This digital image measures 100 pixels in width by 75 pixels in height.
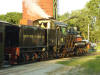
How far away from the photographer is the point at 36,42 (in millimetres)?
15672

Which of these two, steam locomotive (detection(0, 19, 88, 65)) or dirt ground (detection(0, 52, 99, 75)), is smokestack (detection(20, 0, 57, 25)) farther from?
dirt ground (detection(0, 52, 99, 75))

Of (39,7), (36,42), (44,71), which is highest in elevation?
(39,7)

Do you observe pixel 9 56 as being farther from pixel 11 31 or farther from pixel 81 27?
pixel 81 27

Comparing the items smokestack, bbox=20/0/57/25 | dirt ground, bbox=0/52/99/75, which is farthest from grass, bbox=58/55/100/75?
smokestack, bbox=20/0/57/25

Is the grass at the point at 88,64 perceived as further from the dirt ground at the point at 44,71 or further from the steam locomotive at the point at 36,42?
the steam locomotive at the point at 36,42

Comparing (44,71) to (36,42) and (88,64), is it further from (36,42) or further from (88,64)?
(36,42)

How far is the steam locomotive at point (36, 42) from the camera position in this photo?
13258 mm

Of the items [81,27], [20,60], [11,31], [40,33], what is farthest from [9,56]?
[81,27]

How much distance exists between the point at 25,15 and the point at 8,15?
34.2 metres

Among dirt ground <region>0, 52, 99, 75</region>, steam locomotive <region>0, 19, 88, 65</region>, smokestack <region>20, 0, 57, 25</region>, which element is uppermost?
smokestack <region>20, 0, 57, 25</region>

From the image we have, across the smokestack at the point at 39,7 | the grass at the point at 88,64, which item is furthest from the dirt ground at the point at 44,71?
the smokestack at the point at 39,7

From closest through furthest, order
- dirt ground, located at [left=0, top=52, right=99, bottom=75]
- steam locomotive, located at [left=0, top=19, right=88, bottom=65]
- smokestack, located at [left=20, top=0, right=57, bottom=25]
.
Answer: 1. dirt ground, located at [left=0, top=52, right=99, bottom=75]
2. steam locomotive, located at [left=0, top=19, right=88, bottom=65]
3. smokestack, located at [left=20, top=0, right=57, bottom=25]

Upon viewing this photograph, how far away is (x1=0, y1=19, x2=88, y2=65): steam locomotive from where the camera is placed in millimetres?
13258

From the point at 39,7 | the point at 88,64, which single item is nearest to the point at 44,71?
the point at 88,64
